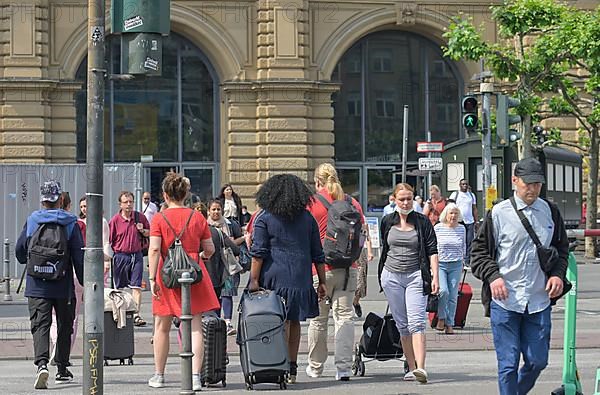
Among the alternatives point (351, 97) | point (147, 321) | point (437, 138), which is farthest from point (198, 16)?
point (147, 321)

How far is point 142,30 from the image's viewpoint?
424 inches

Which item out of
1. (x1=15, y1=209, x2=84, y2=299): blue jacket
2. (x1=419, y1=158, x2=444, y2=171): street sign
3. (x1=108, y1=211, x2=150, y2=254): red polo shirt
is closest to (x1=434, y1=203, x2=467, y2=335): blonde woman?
(x1=108, y1=211, x2=150, y2=254): red polo shirt

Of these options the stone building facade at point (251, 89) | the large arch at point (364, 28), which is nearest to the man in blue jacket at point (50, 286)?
the stone building facade at point (251, 89)

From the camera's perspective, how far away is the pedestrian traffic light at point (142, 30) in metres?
10.8

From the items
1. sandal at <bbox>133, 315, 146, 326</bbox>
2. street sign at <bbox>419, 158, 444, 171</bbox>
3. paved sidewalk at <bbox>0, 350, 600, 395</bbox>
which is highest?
street sign at <bbox>419, 158, 444, 171</bbox>

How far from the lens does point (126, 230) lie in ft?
60.6

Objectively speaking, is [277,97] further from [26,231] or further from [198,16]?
[26,231]

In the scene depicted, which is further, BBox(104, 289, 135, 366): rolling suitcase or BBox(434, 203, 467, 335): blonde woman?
BBox(434, 203, 467, 335): blonde woman

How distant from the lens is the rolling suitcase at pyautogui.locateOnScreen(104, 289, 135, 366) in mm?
14289

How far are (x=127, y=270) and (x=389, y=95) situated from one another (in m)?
25.1

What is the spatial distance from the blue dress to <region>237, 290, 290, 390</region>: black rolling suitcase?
19cm

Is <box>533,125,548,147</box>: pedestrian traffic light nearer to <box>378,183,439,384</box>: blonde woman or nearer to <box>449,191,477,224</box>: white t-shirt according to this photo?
<box>449,191,477,224</box>: white t-shirt

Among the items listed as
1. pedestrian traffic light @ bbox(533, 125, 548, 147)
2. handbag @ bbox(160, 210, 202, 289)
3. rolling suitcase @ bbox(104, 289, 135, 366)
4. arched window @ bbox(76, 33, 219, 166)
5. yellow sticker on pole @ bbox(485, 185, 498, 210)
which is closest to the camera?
handbag @ bbox(160, 210, 202, 289)

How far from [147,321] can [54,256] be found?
7200 mm
